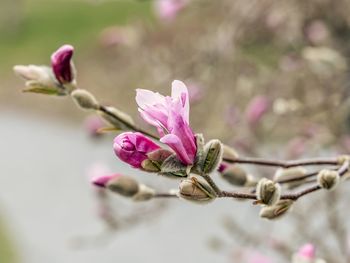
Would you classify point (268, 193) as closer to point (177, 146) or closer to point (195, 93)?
point (177, 146)

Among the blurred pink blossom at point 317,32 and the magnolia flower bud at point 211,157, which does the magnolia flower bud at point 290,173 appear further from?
the blurred pink blossom at point 317,32

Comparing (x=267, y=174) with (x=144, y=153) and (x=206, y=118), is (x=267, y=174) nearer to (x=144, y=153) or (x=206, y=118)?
(x=206, y=118)

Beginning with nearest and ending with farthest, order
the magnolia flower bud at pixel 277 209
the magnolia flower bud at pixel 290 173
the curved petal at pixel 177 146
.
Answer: the curved petal at pixel 177 146 → the magnolia flower bud at pixel 277 209 → the magnolia flower bud at pixel 290 173

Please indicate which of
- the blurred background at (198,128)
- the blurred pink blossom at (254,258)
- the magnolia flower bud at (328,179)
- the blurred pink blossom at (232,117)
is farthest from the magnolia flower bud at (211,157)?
the blurred pink blossom at (254,258)

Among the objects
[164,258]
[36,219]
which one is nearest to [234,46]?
[164,258]

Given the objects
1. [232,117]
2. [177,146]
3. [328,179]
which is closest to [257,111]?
[232,117]
